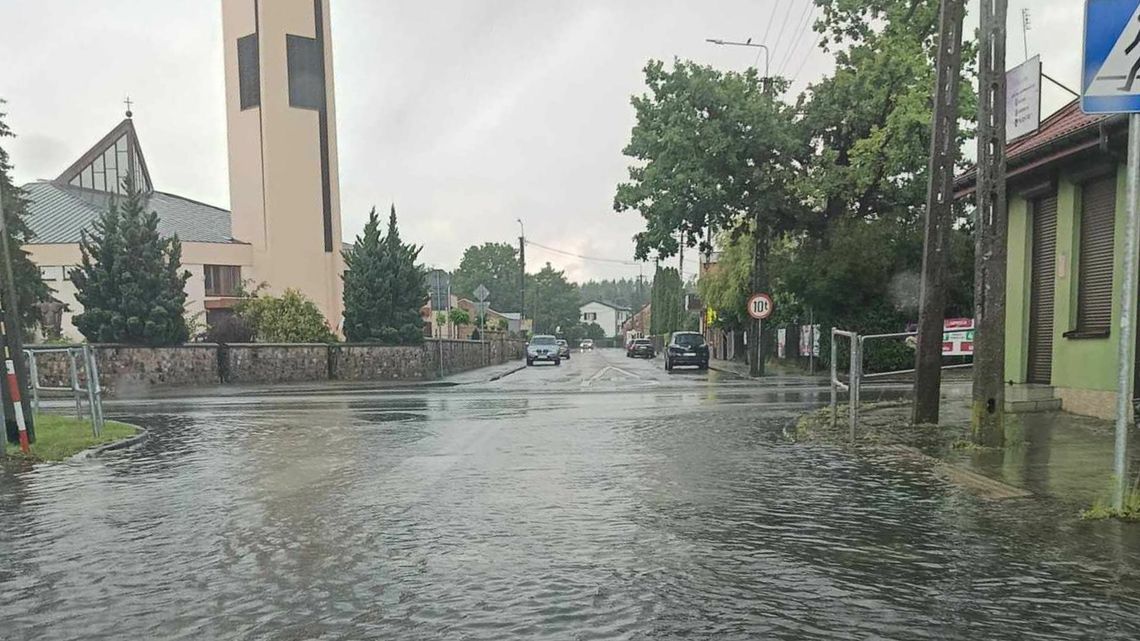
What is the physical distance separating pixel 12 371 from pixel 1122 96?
13.0m

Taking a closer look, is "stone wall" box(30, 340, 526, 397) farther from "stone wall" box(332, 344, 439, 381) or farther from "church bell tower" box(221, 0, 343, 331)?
"church bell tower" box(221, 0, 343, 331)

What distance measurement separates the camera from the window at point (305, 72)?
152 ft

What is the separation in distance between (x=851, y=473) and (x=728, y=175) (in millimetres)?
20325

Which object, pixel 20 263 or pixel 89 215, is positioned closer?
pixel 20 263

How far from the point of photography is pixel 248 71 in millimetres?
46875

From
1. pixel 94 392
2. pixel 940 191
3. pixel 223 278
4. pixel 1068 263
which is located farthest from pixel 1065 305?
pixel 223 278

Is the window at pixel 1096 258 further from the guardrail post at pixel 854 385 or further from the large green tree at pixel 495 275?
the large green tree at pixel 495 275

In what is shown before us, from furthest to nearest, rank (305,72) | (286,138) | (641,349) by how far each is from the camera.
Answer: (641,349)
(305,72)
(286,138)

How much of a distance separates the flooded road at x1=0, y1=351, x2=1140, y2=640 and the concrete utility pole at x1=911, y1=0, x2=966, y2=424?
238cm

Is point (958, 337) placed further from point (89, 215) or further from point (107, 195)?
point (107, 195)

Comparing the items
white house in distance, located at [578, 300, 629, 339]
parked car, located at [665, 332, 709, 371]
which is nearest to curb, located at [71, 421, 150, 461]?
parked car, located at [665, 332, 709, 371]

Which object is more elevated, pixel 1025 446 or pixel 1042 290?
pixel 1042 290

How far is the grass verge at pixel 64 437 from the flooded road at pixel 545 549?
2.60 feet

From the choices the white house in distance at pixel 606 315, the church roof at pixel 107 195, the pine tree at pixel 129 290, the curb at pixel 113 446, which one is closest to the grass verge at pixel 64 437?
the curb at pixel 113 446
